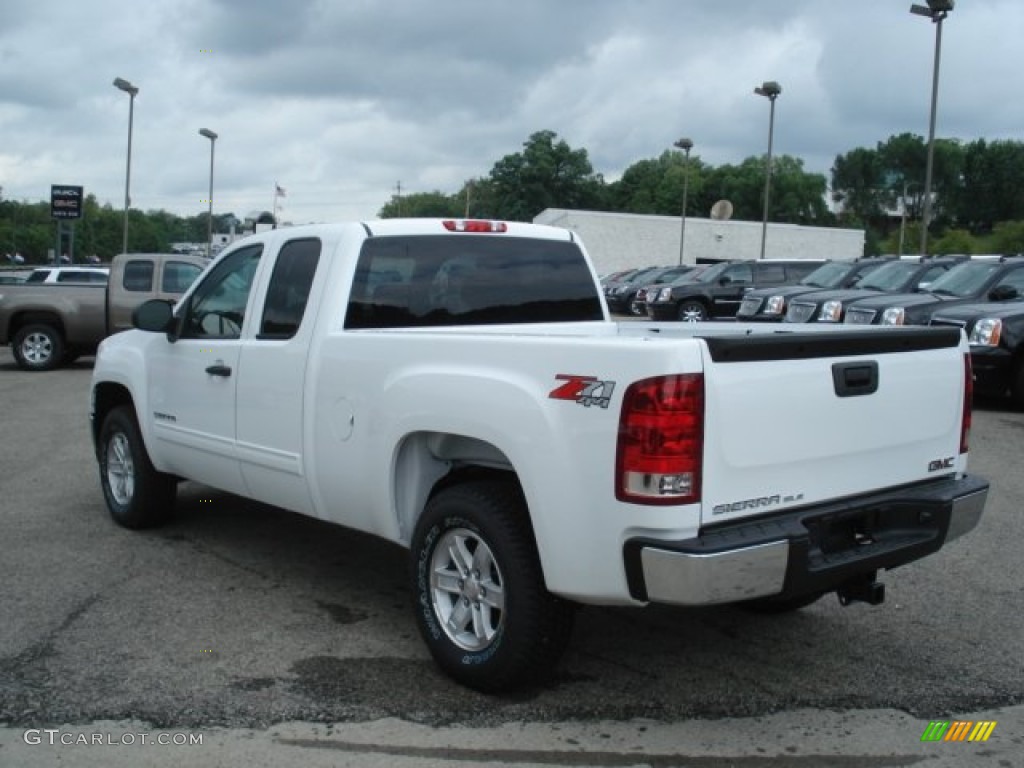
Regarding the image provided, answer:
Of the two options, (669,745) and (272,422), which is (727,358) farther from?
(272,422)

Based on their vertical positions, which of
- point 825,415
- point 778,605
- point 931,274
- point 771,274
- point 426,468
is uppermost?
point 771,274

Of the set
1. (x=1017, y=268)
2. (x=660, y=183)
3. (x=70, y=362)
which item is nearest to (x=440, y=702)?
(x=1017, y=268)

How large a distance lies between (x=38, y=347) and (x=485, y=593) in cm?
1530

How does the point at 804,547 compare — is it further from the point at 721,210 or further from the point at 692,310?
the point at 721,210

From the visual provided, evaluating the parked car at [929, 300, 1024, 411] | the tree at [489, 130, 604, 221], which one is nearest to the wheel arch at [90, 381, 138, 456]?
the parked car at [929, 300, 1024, 411]

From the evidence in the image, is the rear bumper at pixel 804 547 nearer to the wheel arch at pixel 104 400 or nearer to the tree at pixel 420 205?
the wheel arch at pixel 104 400

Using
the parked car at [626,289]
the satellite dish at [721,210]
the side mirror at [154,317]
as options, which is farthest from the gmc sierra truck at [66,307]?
the satellite dish at [721,210]

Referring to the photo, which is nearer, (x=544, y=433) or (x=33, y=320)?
(x=544, y=433)

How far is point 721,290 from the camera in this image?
25766 mm

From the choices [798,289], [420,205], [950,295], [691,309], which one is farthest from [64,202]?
[420,205]

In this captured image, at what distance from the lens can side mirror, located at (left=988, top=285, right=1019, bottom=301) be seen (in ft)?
40.9

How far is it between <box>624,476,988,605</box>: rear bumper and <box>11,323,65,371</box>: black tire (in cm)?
1581

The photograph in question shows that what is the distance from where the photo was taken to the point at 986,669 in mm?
4410

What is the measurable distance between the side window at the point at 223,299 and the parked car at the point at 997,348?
8.61 m
